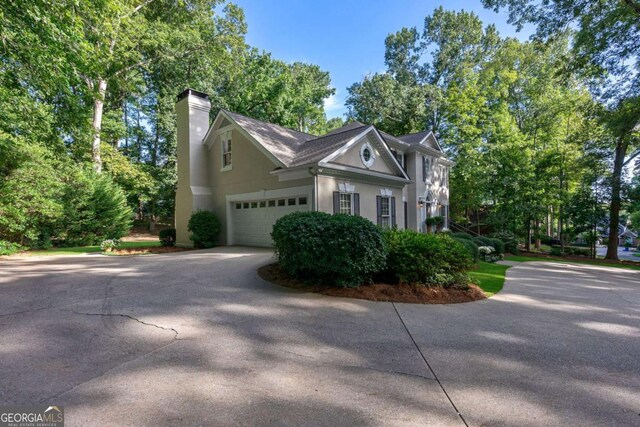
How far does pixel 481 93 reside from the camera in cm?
2703

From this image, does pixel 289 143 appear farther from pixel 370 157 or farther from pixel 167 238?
pixel 167 238

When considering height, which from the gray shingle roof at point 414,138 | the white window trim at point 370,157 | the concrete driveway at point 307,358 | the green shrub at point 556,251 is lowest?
the green shrub at point 556,251

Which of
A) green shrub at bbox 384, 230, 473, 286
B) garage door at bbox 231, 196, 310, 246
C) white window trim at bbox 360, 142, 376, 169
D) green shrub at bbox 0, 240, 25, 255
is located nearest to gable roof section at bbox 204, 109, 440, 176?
white window trim at bbox 360, 142, 376, 169

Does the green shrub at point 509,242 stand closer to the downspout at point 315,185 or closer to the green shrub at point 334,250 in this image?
the downspout at point 315,185

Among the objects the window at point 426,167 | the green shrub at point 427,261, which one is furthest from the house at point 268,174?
the green shrub at point 427,261

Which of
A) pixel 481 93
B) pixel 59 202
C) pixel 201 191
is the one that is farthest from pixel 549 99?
pixel 59 202

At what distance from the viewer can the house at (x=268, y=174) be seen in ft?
40.2

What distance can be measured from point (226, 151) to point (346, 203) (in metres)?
6.74

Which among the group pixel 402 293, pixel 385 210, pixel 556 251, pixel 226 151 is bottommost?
pixel 556 251

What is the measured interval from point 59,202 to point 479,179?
2458 cm

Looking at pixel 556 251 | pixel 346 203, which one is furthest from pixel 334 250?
pixel 556 251

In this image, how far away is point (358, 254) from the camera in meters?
6.11

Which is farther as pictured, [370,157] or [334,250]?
[370,157]

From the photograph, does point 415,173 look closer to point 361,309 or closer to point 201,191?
point 201,191
